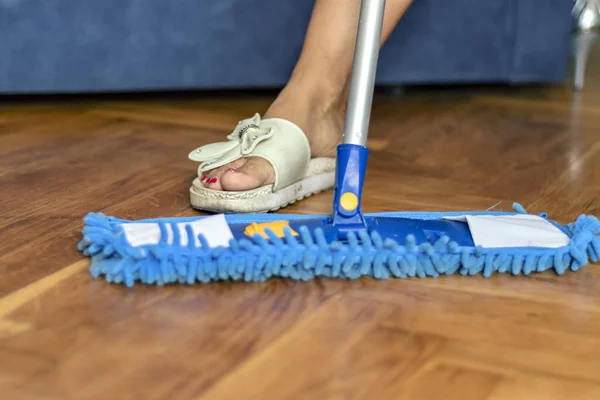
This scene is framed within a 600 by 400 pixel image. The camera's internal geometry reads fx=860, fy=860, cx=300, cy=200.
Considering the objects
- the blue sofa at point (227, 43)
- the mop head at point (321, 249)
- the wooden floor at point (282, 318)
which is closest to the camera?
the wooden floor at point (282, 318)

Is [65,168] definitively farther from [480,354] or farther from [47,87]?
[480,354]

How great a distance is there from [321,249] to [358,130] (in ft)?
0.39

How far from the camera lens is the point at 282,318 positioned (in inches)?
25.0

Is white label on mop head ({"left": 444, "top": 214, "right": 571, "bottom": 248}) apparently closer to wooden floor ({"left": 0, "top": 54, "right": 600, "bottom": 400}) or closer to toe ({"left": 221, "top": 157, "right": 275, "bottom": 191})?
wooden floor ({"left": 0, "top": 54, "right": 600, "bottom": 400})

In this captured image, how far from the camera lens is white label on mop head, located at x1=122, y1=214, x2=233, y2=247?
677 millimetres

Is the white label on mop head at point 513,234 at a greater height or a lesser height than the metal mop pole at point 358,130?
lesser

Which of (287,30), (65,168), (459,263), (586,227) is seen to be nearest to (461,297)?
(459,263)

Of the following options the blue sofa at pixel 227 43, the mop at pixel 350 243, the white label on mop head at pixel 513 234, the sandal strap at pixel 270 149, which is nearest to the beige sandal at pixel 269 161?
A: the sandal strap at pixel 270 149

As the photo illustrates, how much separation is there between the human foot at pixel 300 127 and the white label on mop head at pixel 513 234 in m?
0.24

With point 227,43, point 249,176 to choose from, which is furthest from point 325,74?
point 227,43

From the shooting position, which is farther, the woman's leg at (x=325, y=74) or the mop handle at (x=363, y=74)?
the woman's leg at (x=325, y=74)

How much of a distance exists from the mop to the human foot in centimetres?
12

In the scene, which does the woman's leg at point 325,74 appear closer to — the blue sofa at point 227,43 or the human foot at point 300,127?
the human foot at point 300,127

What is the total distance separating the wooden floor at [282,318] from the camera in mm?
537
